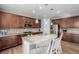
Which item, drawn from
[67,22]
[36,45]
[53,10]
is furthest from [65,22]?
[36,45]

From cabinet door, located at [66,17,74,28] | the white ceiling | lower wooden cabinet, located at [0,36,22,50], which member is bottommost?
lower wooden cabinet, located at [0,36,22,50]

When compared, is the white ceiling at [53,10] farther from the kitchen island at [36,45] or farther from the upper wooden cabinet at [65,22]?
the kitchen island at [36,45]

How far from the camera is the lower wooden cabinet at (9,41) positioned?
2850 millimetres

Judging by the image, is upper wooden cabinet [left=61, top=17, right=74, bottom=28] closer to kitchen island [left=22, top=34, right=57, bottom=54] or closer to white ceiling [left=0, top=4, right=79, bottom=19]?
white ceiling [left=0, top=4, right=79, bottom=19]

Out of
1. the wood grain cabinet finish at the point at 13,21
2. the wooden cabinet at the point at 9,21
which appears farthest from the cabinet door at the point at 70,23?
the wooden cabinet at the point at 9,21

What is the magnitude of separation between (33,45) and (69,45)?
1.35m

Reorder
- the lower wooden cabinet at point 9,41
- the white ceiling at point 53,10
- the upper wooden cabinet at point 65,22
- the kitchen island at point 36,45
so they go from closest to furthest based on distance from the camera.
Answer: the kitchen island at point 36,45, the white ceiling at point 53,10, the upper wooden cabinet at point 65,22, the lower wooden cabinet at point 9,41

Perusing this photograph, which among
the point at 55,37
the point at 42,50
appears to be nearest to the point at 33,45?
the point at 42,50

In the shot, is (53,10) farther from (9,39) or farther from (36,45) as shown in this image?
(9,39)

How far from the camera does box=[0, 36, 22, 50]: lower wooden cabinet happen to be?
2.85 meters

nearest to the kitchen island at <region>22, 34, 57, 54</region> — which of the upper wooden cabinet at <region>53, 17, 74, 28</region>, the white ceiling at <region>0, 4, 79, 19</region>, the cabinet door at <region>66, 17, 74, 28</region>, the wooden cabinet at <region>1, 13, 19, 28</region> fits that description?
the upper wooden cabinet at <region>53, 17, 74, 28</region>

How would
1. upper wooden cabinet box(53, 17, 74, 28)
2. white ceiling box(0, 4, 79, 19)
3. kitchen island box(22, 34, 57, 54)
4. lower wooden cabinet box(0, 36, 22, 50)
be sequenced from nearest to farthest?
kitchen island box(22, 34, 57, 54) → white ceiling box(0, 4, 79, 19) → upper wooden cabinet box(53, 17, 74, 28) → lower wooden cabinet box(0, 36, 22, 50)

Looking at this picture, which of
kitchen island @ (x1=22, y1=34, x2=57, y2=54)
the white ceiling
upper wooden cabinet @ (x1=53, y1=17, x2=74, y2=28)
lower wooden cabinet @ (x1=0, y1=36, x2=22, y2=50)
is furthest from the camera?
lower wooden cabinet @ (x1=0, y1=36, x2=22, y2=50)
